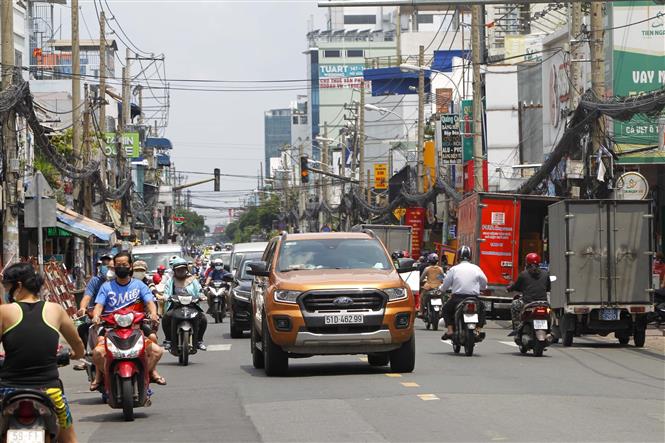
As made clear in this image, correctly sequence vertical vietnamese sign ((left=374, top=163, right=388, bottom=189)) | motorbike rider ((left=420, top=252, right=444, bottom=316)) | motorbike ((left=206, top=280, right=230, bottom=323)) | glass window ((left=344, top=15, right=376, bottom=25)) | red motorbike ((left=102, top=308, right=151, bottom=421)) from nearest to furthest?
red motorbike ((left=102, top=308, right=151, bottom=421)) < motorbike rider ((left=420, top=252, right=444, bottom=316)) < motorbike ((left=206, top=280, right=230, bottom=323)) < vertical vietnamese sign ((left=374, top=163, right=388, bottom=189)) < glass window ((left=344, top=15, right=376, bottom=25))

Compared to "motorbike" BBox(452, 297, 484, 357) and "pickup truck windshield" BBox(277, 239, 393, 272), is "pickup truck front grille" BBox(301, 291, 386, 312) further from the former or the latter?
"motorbike" BBox(452, 297, 484, 357)

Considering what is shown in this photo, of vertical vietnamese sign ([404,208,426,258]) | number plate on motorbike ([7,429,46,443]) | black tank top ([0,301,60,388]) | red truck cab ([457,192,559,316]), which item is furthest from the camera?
vertical vietnamese sign ([404,208,426,258])

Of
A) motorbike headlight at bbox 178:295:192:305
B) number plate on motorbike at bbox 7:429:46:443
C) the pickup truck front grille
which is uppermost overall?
the pickup truck front grille

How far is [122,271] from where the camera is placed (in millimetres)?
14438

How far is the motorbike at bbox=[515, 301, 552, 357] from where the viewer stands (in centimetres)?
2088

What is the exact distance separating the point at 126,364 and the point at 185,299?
6460 mm

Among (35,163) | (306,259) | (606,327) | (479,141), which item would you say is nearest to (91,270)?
(35,163)

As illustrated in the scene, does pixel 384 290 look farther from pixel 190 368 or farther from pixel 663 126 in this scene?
pixel 663 126

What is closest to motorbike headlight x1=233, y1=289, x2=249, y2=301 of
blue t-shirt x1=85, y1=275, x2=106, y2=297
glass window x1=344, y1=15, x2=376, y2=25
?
blue t-shirt x1=85, y1=275, x2=106, y2=297

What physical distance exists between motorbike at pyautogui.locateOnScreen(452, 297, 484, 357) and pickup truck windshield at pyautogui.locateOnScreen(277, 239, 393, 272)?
3.01 m

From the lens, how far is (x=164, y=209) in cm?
13888

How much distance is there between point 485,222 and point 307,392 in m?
18.9

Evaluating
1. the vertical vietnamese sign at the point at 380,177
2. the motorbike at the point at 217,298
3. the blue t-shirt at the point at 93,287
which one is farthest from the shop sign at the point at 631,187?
the vertical vietnamese sign at the point at 380,177

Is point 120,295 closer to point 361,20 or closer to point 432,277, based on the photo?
point 432,277
